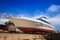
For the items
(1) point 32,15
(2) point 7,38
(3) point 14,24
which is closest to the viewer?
(2) point 7,38

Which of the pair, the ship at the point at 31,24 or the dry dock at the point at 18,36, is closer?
the dry dock at the point at 18,36

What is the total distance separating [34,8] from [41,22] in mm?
330

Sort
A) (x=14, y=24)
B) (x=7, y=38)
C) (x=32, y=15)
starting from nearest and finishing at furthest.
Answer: (x=7, y=38) < (x=14, y=24) < (x=32, y=15)

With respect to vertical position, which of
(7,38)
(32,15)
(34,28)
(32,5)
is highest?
(32,5)

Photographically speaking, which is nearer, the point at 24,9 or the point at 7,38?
the point at 7,38

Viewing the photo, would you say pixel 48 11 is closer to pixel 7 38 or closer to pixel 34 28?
pixel 34 28

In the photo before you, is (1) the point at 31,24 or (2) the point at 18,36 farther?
(1) the point at 31,24

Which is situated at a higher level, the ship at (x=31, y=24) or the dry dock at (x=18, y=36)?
the ship at (x=31, y=24)

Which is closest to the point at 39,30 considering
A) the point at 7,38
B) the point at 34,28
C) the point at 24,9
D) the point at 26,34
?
the point at 34,28

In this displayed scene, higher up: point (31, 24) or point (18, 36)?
point (31, 24)

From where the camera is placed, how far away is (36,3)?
9.80 feet

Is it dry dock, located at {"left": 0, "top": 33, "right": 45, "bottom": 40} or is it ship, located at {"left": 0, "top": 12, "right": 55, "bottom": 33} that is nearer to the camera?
dry dock, located at {"left": 0, "top": 33, "right": 45, "bottom": 40}

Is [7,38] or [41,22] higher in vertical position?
[41,22]

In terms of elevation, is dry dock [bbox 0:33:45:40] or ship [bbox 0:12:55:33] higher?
ship [bbox 0:12:55:33]
